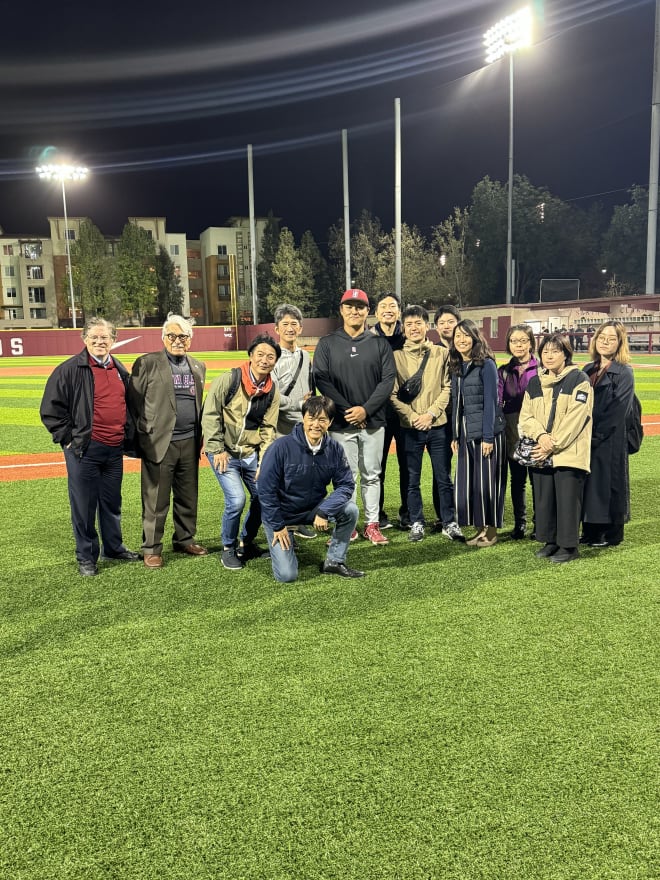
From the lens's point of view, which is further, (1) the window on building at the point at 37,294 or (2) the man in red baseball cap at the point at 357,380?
(1) the window on building at the point at 37,294

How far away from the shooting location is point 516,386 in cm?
603

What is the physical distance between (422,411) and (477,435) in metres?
0.56

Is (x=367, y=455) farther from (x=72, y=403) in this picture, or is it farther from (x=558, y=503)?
(x=72, y=403)

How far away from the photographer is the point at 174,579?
523cm

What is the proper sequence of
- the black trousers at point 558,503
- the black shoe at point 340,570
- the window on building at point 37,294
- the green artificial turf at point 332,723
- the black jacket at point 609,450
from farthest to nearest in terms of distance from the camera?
the window on building at point 37,294
the black jacket at point 609,450
the black trousers at point 558,503
the black shoe at point 340,570
the green artificial turf at point 332,723

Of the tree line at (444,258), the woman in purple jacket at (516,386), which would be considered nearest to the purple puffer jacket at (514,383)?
the woman in purple jacket at (516,386)

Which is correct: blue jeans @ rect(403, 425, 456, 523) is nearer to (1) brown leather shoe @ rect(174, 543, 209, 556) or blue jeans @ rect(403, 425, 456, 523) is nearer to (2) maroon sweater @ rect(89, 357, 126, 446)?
(1) brown leather shoe @ rect(174, 543, 209, 556)

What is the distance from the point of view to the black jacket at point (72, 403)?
509cm

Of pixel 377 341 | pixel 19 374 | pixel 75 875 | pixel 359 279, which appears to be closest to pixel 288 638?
pixel 75 875

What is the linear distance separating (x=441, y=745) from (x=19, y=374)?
28171 millimetres

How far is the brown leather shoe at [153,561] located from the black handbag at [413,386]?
8.23ft

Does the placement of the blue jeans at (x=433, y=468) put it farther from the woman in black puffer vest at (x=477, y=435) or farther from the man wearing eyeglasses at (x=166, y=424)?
the man wearing eyeglasses at (x=166, y=424)

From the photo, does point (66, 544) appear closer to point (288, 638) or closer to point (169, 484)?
Result: point (169, 484)

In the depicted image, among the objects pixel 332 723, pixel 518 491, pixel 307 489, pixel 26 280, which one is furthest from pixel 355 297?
pixel 26 280
